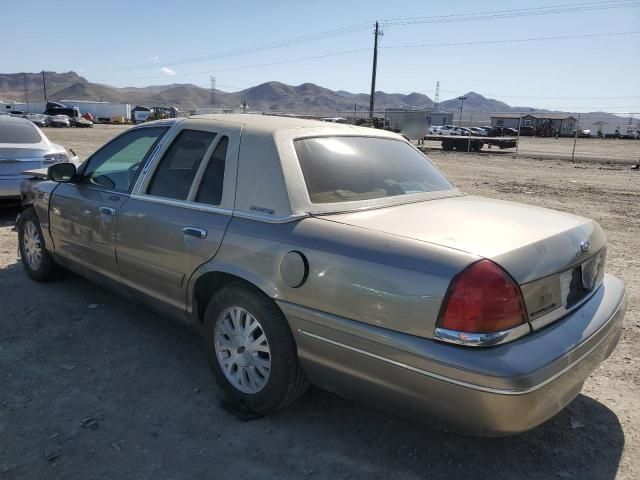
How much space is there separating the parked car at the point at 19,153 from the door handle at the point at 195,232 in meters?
5.68

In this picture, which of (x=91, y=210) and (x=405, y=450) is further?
(x=91, y=210)

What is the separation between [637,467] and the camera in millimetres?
2707

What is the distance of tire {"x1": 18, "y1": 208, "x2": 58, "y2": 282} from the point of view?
5.02 metres

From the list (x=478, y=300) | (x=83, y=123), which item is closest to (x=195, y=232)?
(x=478, y=300)

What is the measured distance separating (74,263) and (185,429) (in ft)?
7.13

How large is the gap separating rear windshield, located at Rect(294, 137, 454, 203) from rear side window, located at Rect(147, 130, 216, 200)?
0.72m

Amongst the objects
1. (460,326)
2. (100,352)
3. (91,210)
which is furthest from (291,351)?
(91,210)

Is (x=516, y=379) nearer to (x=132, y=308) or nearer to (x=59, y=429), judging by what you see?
(x=59, y=429)

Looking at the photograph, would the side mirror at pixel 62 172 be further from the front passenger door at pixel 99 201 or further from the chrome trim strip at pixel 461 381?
the chrome trim strip at pixel 461 381

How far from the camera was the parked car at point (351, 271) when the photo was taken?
89.2 inches

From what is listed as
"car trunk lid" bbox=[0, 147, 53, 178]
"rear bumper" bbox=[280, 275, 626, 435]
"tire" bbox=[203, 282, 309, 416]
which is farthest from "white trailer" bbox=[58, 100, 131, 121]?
"rear bumper" bbox=[280, 275, 626, 435]

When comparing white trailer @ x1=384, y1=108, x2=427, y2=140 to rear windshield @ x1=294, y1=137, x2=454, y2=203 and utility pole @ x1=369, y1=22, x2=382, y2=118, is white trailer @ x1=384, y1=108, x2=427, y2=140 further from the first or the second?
rear windshield @ x1=294, y1=137, x2=454, y2=203

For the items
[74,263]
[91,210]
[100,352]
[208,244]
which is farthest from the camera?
[74,263]

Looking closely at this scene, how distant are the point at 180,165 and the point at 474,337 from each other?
Result: 2255 mm
